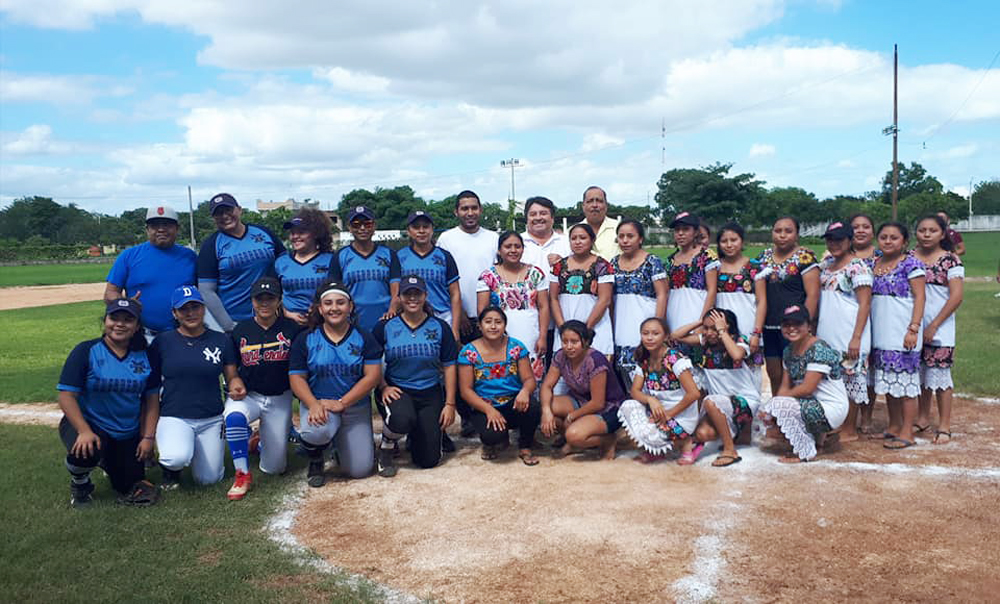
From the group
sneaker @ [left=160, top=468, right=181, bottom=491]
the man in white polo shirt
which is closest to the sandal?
the man in white polo shirt

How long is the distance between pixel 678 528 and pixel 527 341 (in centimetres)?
213

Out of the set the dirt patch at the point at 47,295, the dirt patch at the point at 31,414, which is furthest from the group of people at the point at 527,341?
the dirt patch at the point at 47,295

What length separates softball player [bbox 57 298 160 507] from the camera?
474 centimetres

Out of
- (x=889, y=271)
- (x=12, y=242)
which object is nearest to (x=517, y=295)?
(x=889, y=271)

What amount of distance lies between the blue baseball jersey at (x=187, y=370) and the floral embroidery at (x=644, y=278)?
302 cm

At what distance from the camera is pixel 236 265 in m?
5.67

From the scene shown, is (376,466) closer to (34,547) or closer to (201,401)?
(201,401)

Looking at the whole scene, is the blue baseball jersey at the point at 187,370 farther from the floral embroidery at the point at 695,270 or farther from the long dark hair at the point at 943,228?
the long dark hair at the point at 943,228

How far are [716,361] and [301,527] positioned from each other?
3223mm

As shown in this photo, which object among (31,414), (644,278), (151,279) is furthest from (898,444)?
(31,414)

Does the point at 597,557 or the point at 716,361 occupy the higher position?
the point at 716,361

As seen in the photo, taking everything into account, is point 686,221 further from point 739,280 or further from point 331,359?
point 331,359

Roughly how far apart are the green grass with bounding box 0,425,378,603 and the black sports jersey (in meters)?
0.69

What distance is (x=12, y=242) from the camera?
195 feet
